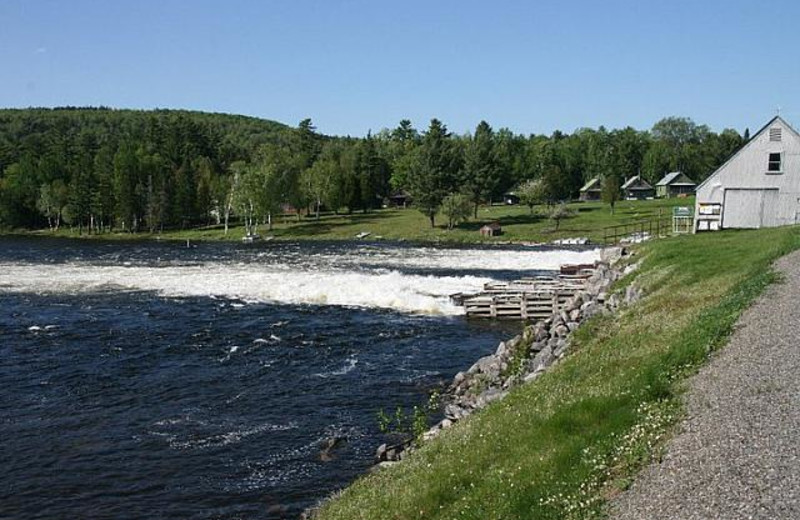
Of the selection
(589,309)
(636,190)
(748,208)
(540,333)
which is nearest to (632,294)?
(589,309)

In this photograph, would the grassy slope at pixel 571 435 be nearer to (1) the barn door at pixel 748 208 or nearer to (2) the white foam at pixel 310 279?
(2) the white foam at pixel 310 279

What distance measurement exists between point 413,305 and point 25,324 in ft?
72.3

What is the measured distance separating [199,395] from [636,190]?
456 ft

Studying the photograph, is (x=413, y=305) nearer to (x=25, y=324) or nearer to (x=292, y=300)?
(x=292, y=300)

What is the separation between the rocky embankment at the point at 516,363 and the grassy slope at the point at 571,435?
2191 mm

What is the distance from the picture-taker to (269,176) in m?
118

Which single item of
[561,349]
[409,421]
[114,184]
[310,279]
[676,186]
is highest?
[676,186]

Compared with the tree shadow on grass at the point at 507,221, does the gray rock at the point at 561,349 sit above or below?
below

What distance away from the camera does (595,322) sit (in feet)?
86.1

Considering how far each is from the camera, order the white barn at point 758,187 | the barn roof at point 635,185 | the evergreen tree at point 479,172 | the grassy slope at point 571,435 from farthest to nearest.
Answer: the barn roof at point 635,185
the evergreen tree at point 479,172
the white barn at point 758,187
the grassy slope at point 571,435

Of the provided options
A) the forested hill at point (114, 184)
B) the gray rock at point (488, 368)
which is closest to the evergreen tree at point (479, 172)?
the forested hill at point (114, 184)

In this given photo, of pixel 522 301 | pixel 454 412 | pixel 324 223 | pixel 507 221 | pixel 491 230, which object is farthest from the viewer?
pixel 324 223

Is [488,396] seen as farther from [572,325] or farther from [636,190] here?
[636,190]

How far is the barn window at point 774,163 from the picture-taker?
169ft
